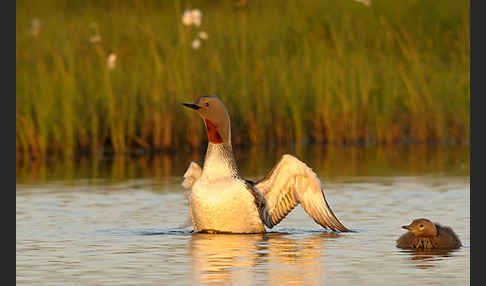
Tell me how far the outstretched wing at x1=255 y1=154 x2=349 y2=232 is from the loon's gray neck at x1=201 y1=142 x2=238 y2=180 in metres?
0.34

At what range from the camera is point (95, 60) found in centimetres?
1880

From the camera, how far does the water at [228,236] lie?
7828mm

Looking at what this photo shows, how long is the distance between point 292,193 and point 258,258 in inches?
70.3

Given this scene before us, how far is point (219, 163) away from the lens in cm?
984

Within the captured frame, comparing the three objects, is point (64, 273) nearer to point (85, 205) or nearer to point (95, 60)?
point (85, 205)

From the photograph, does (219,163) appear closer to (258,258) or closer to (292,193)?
(292,193)

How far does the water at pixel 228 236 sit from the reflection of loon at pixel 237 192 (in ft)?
0.53

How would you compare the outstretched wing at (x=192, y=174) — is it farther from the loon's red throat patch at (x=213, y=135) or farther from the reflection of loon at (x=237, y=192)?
the loon's red throat patch at (x=213, y=135)

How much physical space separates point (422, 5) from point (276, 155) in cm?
679

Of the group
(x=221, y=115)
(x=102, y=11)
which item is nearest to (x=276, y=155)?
(x=221, y=115)

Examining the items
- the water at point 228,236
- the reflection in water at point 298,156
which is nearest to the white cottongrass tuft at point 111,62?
the reflection in water at point 298,156

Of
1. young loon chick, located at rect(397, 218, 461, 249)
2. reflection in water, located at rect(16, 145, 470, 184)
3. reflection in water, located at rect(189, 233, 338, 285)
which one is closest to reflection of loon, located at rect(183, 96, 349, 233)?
reflection in water, located at rect(189, 233, 338, 285)

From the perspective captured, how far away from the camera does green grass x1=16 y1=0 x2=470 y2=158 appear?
16750mm

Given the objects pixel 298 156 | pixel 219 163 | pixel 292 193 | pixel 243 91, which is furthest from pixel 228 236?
pixel 243 91
